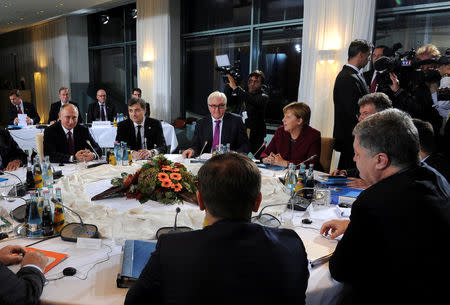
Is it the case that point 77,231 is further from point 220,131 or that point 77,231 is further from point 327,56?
point 327,56

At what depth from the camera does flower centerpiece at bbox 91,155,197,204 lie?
81.6 inches

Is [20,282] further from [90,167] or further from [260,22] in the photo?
[260,22]

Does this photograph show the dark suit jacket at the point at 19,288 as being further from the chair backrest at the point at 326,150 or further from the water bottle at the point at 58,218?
the chair backrest at the point at 326,150

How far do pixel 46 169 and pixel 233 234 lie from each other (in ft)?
6.34

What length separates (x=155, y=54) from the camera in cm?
750

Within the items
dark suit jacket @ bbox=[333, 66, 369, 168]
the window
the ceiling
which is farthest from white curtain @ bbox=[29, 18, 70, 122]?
dark suit jacket @ bbox=[333, 66, 369, 168]

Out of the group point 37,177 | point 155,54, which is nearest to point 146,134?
point 37,177

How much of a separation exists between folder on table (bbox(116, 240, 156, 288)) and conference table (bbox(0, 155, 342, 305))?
0.04m

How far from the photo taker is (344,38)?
445 centimetres

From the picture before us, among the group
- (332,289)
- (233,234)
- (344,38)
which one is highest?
(344,38)

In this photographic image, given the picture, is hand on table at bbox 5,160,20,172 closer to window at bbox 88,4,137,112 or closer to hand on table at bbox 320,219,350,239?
hand on table at bbox 320,219,350,239

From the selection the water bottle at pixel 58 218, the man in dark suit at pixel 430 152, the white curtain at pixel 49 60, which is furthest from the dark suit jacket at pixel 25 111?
the man in dark suit at pixel 430 152

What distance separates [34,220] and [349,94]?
3.02 m

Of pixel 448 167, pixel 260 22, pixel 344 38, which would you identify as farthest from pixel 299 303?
→ pixel 260 22
